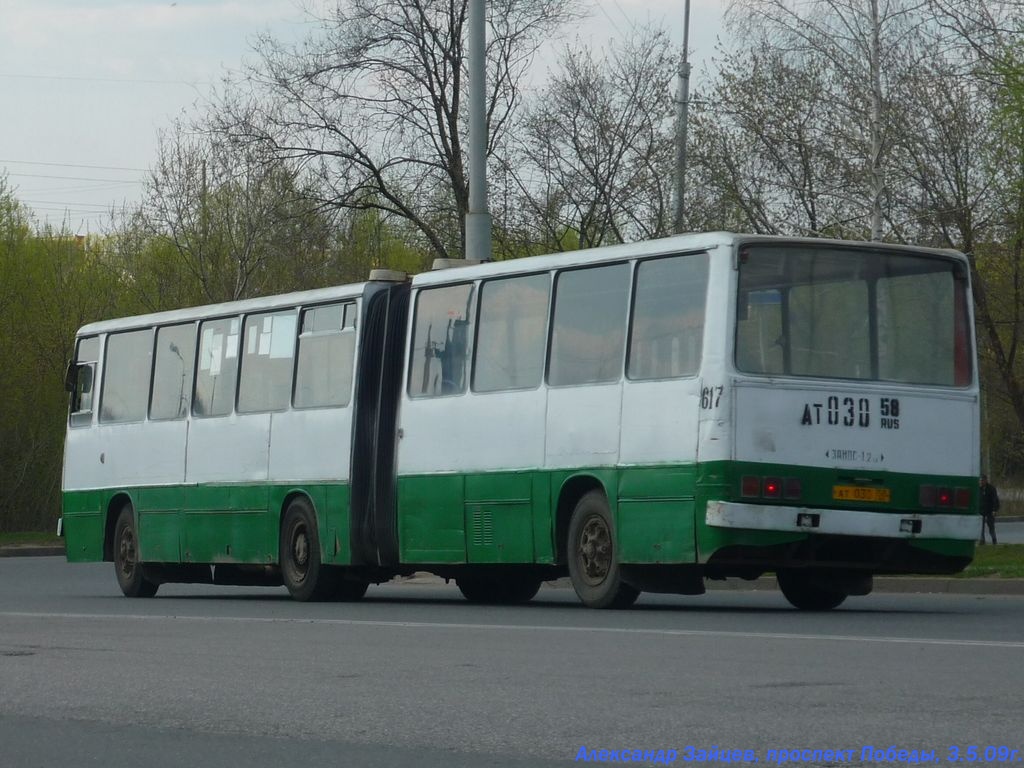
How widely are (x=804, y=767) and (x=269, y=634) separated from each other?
7.62m

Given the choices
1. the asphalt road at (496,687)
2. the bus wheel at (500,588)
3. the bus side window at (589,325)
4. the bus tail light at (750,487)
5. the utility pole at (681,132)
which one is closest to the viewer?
the asphalt road at (496,687)

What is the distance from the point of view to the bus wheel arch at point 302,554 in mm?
20750

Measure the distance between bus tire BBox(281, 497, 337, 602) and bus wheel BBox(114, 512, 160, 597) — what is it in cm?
309

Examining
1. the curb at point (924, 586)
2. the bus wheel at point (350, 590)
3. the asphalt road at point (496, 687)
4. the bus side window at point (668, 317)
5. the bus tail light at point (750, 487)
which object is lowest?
the asphalt road at point (496, 687)

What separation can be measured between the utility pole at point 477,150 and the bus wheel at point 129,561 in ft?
16.6

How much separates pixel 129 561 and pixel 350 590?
3.93 meters

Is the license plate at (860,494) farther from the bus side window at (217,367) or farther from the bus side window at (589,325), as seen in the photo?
the bus side window at (217,367)

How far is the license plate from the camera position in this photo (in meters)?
16.4

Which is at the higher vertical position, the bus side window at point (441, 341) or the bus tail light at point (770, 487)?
Answer: the bus side window at point (441, 341)

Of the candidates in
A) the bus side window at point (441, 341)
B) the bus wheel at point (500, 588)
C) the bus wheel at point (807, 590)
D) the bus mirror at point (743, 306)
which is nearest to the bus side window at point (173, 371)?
the bus wheel at point (500, 588)

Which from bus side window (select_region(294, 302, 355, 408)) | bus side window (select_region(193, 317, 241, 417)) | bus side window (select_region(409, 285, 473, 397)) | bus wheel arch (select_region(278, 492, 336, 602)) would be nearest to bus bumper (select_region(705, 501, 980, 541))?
bus side window (select_region(409, 285, 473, 397))

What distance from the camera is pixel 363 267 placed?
48719 mm

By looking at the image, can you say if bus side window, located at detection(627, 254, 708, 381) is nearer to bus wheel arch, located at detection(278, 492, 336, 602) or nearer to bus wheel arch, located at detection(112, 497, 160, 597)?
bus wheel arch, located at detection(278, 492, 336, 602)

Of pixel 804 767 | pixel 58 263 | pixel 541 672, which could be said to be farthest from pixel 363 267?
pixel 804 767
